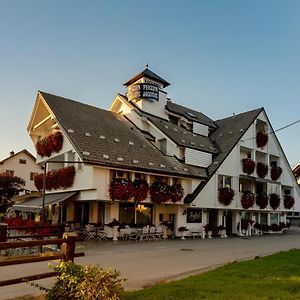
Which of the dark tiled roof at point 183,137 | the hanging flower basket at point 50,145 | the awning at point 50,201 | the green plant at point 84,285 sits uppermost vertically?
the dark tiled roof at point 183,137

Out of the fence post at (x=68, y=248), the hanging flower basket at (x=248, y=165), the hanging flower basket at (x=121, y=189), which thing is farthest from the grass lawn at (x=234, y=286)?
the hanging flower basket at (x=248, y=165)

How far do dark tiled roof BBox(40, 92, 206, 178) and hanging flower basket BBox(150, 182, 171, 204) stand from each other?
1.04 meters

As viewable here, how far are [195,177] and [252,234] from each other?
30.1 ft

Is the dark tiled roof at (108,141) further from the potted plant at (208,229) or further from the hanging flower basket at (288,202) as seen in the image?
the hanging flower basket at (288,202)

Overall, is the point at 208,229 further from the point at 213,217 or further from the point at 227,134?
the point at 227,134

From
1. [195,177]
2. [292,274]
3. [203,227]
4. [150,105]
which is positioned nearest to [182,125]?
[150,105]

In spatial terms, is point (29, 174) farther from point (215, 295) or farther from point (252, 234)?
point (215, 295)

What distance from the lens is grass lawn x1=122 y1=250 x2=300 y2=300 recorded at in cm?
786

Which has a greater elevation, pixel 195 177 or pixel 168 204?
pixel 195 177

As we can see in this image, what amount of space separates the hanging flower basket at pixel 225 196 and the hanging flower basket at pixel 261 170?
18.5 ft

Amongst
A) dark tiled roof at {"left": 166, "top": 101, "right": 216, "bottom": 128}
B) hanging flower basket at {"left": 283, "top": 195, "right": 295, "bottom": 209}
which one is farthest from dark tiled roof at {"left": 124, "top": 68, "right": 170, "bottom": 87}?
hanging flower basket at {"left": 283, "top": 195, "right": 295, "bottom": 209}

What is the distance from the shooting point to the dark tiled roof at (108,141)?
24.8 m

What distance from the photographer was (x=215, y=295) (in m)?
7.88

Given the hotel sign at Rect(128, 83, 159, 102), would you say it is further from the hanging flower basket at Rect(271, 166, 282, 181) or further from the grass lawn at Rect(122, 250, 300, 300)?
the grass lawn at Rect(122, 250, 300, 300)
